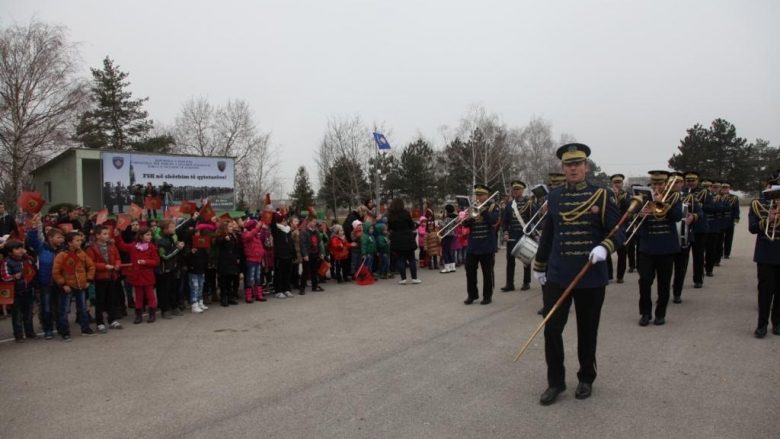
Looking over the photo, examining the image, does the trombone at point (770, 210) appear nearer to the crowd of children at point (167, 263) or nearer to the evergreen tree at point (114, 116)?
the crowd of children at point (167, 263)

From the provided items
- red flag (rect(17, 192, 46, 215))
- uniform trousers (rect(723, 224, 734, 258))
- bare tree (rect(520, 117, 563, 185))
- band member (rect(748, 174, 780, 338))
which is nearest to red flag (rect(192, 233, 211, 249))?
red flag (rect(17, 192, 46, 215))

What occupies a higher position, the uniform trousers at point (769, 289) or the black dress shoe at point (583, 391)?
the uniform trousers at point (769, 289)

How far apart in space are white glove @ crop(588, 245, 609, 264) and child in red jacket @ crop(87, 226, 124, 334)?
6835mm

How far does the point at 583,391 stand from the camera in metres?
4.52

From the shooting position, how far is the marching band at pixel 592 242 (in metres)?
4.59

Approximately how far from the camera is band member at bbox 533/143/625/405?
4.54 m

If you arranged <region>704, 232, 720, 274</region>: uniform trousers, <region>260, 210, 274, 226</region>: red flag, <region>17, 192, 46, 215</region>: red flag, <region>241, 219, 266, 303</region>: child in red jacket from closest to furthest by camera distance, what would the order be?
<region>17, 192, 46, 215</region>: red flag, <region>241, 219, 266, 303</region>: child in red jacket, <region>260, 210, 274, 226</region>: red flag, <region>704, 232, 720, 274</region>: uniform trousers

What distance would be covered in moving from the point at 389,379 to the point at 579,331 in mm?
1816

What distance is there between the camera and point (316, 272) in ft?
37.9

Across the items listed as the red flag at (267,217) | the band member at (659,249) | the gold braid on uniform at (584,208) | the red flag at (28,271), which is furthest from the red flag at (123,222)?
the band member at (659,249)

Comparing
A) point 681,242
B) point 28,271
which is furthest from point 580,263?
point 28,271

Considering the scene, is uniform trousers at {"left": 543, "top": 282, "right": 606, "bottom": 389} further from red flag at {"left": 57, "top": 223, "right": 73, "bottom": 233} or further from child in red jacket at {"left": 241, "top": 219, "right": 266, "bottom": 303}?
red flag at {"left": 57, "top": 223, "right": 73, "bottom": 233}

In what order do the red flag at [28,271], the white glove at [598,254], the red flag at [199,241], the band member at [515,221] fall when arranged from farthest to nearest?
1. the band member at [515,221]
2. the red flag at [199,241]
3. the red flag at [28,271]
4. the white glove at [598,254]

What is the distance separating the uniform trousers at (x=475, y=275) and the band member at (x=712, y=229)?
5511 mm
